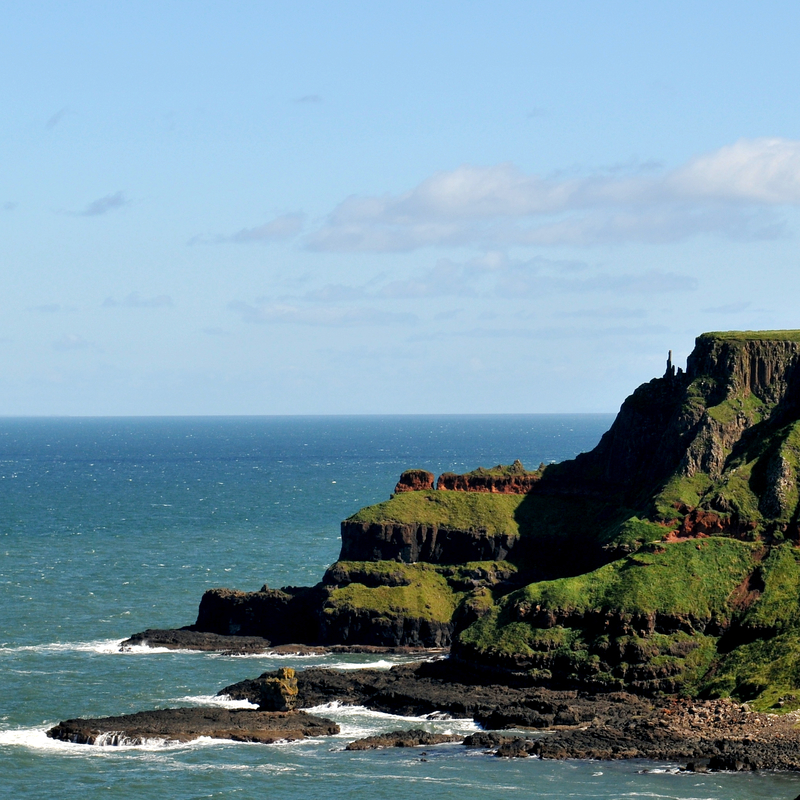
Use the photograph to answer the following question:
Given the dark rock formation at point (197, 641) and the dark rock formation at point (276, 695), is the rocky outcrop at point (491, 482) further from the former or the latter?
the dark rock formation at point (276, 695)

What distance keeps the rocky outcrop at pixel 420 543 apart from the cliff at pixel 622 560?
159 millimetres

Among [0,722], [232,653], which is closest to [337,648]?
[232,653]

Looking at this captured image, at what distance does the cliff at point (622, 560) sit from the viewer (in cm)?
13712

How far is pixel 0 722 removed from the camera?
418 ft

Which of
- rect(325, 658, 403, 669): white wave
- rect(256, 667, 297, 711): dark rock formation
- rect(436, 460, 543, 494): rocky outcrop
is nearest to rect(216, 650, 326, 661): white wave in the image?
rect(325, 658, 403, 669): white wave

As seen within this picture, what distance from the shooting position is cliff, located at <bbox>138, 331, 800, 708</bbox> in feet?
450

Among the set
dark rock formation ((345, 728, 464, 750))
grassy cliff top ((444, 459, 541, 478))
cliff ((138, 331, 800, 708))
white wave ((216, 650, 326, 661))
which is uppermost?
grassy cliff top ((444, 459, 541, 478))

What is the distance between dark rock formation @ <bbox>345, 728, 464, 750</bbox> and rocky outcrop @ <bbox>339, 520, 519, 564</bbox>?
5252 centimetres

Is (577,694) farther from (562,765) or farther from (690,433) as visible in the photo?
(690,433)

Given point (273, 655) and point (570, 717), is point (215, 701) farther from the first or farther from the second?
point (570, 717)

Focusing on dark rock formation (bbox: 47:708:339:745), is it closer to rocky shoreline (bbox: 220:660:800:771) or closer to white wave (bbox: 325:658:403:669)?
rocky shoreline (bbox: 220:660:800:771)

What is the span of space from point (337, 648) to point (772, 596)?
4282cm

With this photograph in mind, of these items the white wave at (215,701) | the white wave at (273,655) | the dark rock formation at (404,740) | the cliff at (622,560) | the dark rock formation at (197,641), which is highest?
the cliff at (622,560)

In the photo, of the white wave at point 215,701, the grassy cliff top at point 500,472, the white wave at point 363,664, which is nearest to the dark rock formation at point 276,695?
the white wave at point 215,701
